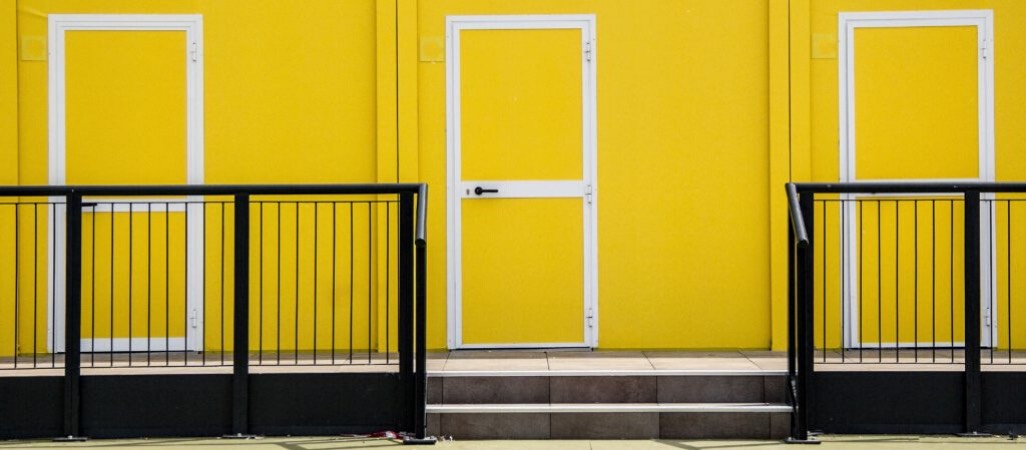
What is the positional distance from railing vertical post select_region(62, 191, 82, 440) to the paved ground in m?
0.15

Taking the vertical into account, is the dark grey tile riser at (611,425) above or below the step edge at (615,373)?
below

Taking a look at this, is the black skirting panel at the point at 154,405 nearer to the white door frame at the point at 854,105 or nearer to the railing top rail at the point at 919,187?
the railing top rail at the point at 919,187

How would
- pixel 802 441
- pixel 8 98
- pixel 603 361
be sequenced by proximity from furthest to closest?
pixel 8 98
pixel 603 361
pixel 802 441

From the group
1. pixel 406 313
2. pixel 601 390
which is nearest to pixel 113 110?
pixel 406 313

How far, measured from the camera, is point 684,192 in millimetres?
6250

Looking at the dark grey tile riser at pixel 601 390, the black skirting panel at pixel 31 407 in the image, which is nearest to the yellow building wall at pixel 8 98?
the black skirting panel at pixel 31 407

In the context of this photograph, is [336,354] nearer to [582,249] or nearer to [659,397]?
[582,249]

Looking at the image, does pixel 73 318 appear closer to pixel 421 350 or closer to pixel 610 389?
pixel 421 350

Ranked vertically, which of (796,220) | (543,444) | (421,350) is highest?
(796,220)

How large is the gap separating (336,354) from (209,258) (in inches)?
34.4

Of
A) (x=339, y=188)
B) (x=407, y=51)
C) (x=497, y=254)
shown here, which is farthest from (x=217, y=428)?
(x=407, y=51)

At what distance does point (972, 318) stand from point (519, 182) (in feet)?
7.87

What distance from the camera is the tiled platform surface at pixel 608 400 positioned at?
5059 millimetres

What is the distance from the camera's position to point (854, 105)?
245 inches
